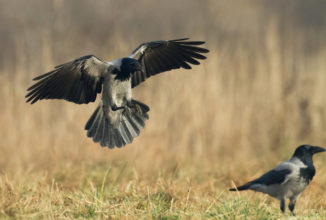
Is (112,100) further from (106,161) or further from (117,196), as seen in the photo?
(106,161)

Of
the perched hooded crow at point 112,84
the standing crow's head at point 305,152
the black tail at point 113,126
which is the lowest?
the standing crow's head at point 305,152

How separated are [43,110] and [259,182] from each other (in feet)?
11.3

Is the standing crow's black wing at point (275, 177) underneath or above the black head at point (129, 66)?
underneath

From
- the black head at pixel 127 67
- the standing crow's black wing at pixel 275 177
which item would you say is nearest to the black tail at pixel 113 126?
the black head at pixel 127 67

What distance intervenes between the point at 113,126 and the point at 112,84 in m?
0.48

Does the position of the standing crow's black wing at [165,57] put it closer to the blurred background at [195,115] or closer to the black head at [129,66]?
the black head at [129,66]

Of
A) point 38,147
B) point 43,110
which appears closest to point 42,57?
point 43,110

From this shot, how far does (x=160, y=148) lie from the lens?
7445 mm

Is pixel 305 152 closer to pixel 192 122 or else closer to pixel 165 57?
pixel 165 57

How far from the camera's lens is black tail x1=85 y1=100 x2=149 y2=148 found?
525 centimetres

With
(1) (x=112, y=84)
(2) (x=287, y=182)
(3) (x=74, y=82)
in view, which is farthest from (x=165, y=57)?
(2) (x=287, y=182)

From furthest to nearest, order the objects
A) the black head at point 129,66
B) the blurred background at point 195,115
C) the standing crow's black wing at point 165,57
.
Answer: the blurred background at point 195,115 → the standing crow's black wing at point 165,57 → the black head at point 129,66

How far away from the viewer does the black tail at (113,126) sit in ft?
17.2

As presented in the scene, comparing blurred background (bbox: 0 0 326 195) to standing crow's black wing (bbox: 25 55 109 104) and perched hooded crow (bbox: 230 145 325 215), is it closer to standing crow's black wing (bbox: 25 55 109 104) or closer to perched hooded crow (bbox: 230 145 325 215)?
perched hooded crow (bbox: 230 145 325 215)
